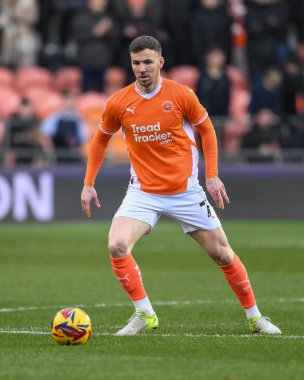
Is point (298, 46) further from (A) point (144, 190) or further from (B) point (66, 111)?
(A) point (144, 190)

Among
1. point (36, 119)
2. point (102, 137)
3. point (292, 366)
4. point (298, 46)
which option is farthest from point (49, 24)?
point (292, 366)

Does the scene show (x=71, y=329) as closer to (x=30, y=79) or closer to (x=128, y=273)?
(x=128, y=273)

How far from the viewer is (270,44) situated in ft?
82.0

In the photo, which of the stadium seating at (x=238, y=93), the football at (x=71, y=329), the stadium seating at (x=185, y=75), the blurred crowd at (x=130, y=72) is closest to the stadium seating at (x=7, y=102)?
the blurred crowd at (x=130, y=72)

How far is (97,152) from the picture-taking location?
997 cm

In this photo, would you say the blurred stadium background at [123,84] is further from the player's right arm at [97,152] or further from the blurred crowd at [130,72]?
the player's right arm at [97,152]

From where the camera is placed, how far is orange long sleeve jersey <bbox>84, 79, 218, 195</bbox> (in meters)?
9.65

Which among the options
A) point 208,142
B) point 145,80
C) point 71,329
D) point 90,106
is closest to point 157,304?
point 208,142

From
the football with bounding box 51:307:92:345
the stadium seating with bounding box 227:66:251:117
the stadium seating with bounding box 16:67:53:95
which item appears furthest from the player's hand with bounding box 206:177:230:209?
the stadium seating with bounding box 16:67:53:95

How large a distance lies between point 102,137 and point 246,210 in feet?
47.2

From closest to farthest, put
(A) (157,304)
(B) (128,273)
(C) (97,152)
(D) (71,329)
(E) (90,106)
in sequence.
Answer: (D) (71,329) → (B) (128,273) → (C) (97,152) → (A) (157,304) → (E) (90,106)

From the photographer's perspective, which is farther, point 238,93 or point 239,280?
point 238,93

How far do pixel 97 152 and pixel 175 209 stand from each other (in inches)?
33.5

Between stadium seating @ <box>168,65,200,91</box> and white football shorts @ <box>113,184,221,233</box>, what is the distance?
14.6 metres
